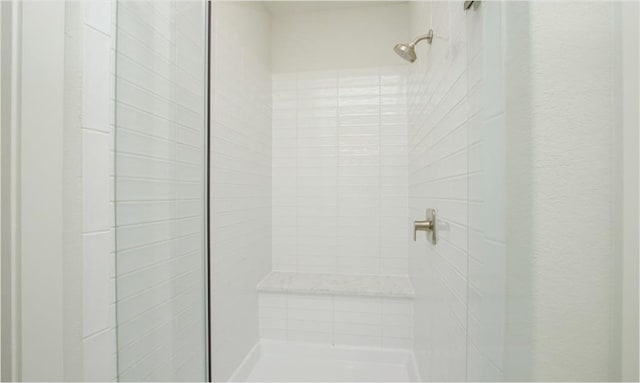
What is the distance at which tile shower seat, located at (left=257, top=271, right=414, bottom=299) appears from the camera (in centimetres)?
173

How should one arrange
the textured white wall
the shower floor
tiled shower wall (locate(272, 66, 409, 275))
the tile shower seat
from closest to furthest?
the textured white wall, the shower floor, the tile shower seat, tiled shower wall (locate(272, 66, 409, 275))

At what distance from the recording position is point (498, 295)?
19.7 inches

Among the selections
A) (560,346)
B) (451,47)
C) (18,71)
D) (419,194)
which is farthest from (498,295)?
(419,194)

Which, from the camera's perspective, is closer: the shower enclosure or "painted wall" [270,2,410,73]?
the shower enclosure

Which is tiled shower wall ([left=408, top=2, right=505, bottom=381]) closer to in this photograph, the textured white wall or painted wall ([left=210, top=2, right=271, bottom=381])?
the textured white wall

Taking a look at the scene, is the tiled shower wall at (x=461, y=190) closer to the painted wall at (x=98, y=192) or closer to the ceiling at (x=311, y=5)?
the ceiling at (x=311, y=5)

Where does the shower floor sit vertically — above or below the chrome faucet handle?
below

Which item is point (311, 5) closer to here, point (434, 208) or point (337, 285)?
point (434, 208)

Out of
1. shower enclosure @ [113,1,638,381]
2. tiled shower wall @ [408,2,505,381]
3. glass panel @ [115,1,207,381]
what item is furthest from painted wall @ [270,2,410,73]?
glass panel @ [115,1,207,381]

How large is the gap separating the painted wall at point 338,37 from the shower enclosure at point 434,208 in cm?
37

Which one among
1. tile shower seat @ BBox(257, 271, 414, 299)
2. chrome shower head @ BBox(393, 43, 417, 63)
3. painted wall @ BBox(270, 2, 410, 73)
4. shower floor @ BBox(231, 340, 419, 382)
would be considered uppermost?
painted wall @ BBox(270, 2, 410, 73)

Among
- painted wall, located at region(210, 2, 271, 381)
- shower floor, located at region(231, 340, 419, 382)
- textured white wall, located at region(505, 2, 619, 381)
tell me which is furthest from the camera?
shower floor, located at region(231, 340, 419, 382)

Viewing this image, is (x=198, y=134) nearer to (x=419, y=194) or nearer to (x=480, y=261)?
(x=480, y=261)

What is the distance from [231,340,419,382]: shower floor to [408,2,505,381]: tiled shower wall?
23cm
